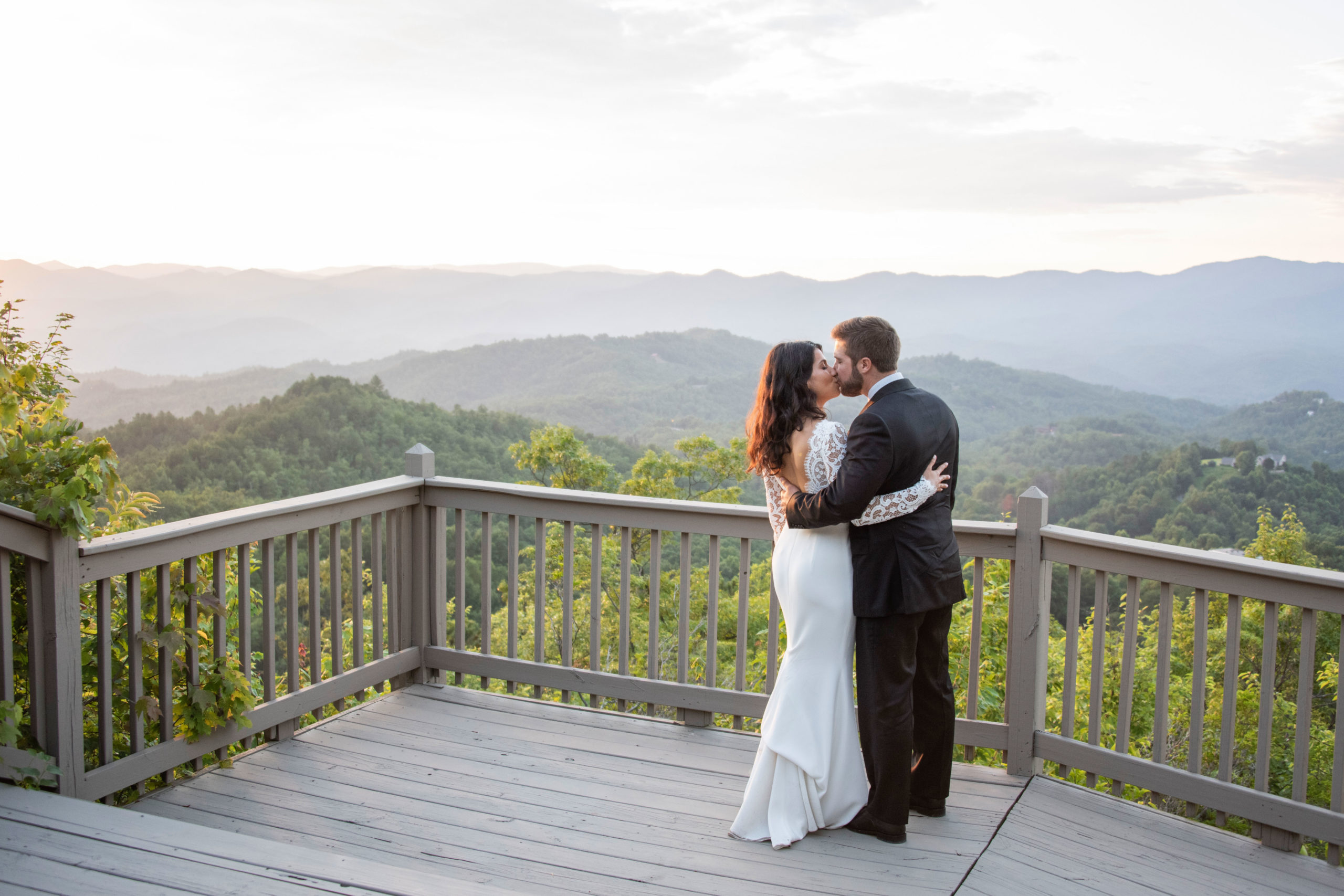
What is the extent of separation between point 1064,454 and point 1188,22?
18433 millimetres

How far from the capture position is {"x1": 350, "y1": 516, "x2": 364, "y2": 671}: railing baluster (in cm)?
364

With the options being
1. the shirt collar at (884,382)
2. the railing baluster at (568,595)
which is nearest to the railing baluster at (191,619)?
the railing baluster at (568,595)

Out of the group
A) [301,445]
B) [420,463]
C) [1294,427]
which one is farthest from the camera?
[1294,427]

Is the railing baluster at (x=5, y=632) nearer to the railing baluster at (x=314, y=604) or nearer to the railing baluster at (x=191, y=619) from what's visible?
the railing baluster at (x=191, y=619)

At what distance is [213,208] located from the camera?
111ft

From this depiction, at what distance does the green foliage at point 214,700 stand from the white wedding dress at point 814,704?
187cm

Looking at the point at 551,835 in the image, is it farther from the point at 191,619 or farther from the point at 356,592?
the point at 191,619

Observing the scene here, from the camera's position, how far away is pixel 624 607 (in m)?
3.98

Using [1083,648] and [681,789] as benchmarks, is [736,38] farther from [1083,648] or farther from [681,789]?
[681,789]

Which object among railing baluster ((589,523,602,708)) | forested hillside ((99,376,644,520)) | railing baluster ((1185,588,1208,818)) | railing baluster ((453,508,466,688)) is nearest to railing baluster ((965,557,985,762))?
railing baluster ((1185,588,1208,818))

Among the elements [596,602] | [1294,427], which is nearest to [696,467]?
[596,602]

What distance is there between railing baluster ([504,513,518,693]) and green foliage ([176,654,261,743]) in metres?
1.05

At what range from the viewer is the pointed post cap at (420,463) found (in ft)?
14.0

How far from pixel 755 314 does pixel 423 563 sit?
59.7m
